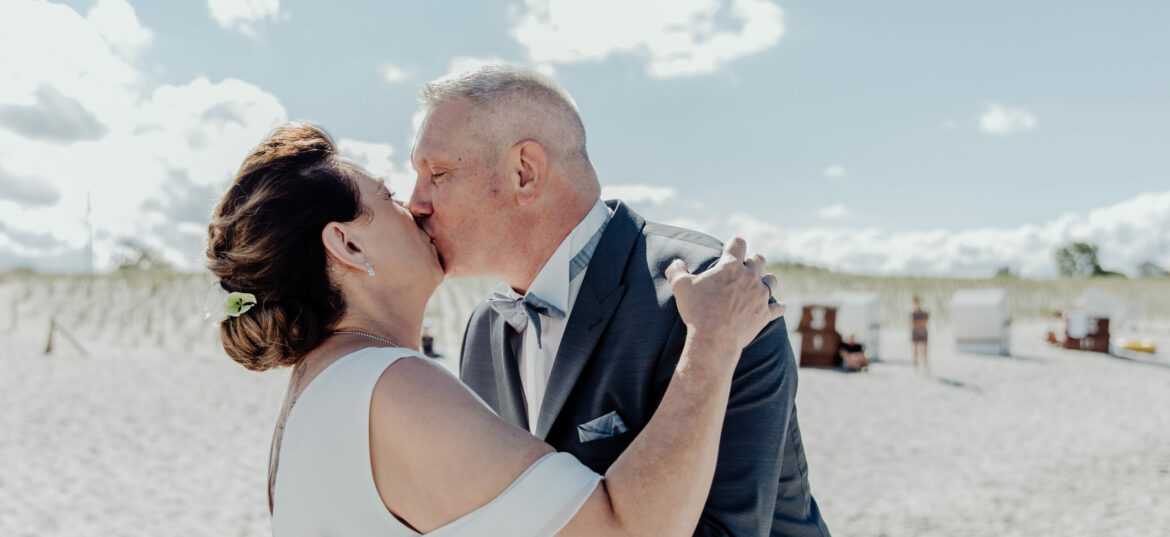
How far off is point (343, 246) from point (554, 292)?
26.7 inches

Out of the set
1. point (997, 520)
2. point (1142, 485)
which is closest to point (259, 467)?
point (997, 520)

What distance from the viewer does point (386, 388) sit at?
1.79 m

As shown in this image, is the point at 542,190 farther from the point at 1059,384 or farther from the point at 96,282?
the point at 96,282

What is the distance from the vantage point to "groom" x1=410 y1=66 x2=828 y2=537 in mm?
2047

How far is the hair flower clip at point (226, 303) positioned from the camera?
209 centimetres

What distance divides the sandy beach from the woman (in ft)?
21.3

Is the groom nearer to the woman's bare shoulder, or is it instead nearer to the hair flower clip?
the woman's bare shoulder

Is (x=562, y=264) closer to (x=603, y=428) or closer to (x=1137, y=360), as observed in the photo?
(x=603, y=428)

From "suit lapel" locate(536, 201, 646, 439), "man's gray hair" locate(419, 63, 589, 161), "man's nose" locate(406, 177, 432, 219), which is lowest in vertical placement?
"suit lapel" locate(536, 201, 646, 439)

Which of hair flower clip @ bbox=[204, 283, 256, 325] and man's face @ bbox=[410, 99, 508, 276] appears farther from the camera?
man's face @ bbox=[410, 99, 508, 276]

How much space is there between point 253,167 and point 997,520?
8425mm

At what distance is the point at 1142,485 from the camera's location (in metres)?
9.30

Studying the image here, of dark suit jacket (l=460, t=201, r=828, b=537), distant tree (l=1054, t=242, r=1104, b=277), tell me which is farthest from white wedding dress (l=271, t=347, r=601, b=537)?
distant tree (l=1054, t=242, r=1104, b=277)

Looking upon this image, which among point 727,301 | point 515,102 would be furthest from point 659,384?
point 515,102
